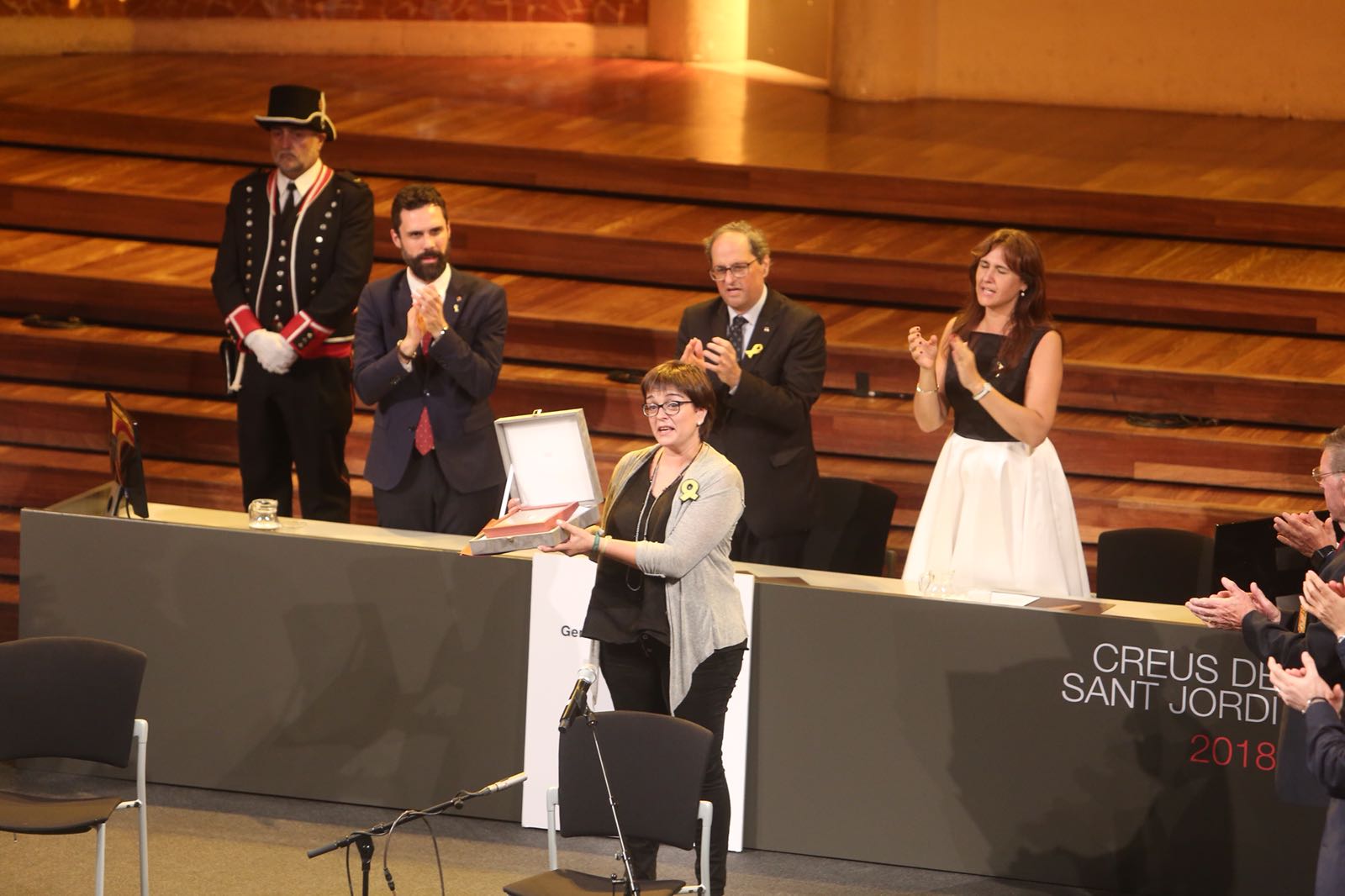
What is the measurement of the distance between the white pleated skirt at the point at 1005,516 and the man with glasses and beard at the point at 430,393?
1.44m

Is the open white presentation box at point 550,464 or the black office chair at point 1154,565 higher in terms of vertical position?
the open white presentation box at point 550,464

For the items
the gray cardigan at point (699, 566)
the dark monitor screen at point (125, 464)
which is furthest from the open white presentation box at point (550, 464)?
the dark monitor screen at point (125, 464)

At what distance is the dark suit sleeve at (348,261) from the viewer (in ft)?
21.0

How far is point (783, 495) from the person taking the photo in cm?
575

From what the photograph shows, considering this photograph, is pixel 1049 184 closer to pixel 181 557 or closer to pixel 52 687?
pixel 181 557

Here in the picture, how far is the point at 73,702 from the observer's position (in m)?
4.83

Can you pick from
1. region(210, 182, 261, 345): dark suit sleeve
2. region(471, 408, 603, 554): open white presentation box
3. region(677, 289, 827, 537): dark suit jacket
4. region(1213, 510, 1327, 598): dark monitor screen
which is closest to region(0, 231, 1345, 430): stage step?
region(210, 182, 261, 345): dark suit sleeve

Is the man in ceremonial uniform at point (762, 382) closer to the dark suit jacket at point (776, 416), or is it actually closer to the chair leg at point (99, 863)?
the dark suit jacket at point (776, 416)

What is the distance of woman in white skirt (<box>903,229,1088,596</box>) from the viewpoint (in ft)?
17.6

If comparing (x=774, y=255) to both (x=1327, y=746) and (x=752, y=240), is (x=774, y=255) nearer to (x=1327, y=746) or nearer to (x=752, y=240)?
(x=752, y=240)

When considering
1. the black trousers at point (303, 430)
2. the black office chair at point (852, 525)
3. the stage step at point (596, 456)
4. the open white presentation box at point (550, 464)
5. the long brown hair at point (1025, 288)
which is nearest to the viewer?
the open white presentation box at point (550, 464)

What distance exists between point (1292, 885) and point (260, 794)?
305cm

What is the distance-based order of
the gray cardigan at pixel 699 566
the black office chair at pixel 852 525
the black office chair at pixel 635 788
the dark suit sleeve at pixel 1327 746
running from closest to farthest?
the dark suit sleeve at pixel 1327 746 → the black office chair at pixel 635 788 → the gray cardigan at pixel 699 566 → the black office chair at pixel 852 525

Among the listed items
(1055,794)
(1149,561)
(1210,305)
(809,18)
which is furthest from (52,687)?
(809,18)
